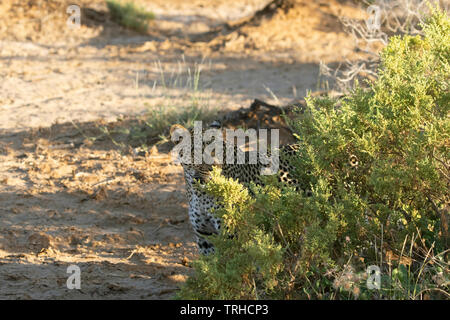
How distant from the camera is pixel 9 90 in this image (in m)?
10.1

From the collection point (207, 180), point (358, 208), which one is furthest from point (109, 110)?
point (358, 208)

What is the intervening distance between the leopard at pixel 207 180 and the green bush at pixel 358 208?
1.42ft

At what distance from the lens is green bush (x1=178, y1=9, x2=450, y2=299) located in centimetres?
399

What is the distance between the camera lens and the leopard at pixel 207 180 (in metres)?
4.95

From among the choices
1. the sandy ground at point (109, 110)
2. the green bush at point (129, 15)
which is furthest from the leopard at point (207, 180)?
the green bush at point (129, 15)

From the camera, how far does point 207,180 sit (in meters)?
4.90

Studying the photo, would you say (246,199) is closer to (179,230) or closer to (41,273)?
(41,273)

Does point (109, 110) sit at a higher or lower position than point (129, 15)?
lower

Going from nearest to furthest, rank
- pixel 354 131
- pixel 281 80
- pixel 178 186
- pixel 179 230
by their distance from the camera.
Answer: pixel 354 131
pixel 179 230
pixel 178 186
pixel 281 80

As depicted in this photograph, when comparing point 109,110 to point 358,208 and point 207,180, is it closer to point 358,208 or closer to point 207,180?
point 207,180

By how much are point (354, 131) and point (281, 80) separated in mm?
6296

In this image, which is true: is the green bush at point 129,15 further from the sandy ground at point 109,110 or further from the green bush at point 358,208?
the green bush at point 358,208

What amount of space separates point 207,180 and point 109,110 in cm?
480

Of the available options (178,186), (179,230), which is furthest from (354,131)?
(178,186)
